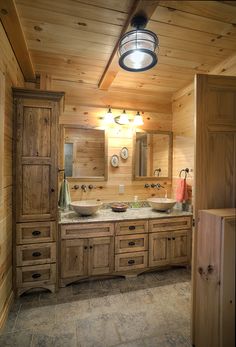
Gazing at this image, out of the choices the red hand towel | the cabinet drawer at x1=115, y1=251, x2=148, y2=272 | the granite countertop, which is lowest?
the cabinet drawer at x1=115, y1=251, x2=148, y2=272

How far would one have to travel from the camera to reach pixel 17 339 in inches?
62.9

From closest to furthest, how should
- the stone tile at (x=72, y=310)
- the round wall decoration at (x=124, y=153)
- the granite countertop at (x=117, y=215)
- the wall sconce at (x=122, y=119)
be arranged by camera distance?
the stone tile at (x=72, y=310) → the granite countertop at (x=117, y=215) → the wall sconce at (x=122, y=119) → the round wall decoration at (x=124, y=153)

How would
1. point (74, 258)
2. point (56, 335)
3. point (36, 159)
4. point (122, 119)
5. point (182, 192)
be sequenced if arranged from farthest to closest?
1. point (122, 119)
2. point (182, 192)
3. point (74, 258)
4. point (36, 159)
5. point (56, 335)

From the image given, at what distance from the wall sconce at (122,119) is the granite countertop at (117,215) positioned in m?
1.30

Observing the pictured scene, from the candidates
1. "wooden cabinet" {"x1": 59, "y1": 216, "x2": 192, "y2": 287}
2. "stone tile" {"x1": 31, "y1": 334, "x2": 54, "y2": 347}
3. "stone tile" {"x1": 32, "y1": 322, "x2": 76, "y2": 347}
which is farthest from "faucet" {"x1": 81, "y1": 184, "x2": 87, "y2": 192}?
"stone tile" {"x1": 31, "y1": 334, "x2": 54, "y2": 347}

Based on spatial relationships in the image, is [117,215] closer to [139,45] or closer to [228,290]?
[228,290]

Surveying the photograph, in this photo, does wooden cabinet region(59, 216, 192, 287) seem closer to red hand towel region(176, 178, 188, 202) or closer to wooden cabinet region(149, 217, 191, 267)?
wooden cabinet region(149, 217, 191, 267)

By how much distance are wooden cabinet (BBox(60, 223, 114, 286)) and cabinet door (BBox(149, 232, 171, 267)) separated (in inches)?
20.4

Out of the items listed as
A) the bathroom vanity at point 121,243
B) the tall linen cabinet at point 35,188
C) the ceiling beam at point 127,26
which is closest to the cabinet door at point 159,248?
the bathroom vanity at point 121,243

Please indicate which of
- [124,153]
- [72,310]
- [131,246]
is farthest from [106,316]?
[124,153]

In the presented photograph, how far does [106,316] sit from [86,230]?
2.83 feet

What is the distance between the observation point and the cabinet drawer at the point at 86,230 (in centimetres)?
229

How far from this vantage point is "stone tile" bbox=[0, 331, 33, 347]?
1552mm

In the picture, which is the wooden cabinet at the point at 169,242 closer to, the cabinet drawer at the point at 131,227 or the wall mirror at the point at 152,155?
the cabinet drawer at the point at 131,227
